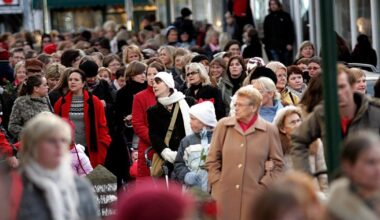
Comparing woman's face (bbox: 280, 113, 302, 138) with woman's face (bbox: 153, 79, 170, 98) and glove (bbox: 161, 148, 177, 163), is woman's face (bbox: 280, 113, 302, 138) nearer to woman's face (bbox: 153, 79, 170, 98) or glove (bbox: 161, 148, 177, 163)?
glove (bbox: 161, 148, 177, 163)

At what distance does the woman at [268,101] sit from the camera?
16609 millimetres

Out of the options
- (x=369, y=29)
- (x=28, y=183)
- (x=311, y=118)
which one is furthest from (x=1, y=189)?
(x=369, y=29)

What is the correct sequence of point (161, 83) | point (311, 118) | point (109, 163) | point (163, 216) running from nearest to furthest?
point (163, 216)
point (311, 118)
point (161, 83)
point (109, 163)

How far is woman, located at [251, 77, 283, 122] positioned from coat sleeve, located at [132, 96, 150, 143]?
2460mm

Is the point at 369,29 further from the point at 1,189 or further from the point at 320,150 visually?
the point at 1,189

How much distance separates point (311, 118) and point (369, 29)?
1504cm

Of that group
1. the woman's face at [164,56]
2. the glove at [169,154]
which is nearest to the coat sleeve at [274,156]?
the glove at [169,154]

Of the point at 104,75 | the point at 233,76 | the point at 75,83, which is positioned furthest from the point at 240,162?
the point at 104,75

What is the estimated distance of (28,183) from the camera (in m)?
10.2

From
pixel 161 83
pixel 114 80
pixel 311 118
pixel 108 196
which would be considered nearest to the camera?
pixel 311 118

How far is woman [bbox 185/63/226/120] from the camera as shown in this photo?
64.1 ft

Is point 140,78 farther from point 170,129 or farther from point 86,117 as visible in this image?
point 170,129

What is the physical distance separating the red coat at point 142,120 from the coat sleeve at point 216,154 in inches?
148

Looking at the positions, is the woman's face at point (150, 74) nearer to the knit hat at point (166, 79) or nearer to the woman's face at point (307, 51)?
the knit hat at point (166, 79)
